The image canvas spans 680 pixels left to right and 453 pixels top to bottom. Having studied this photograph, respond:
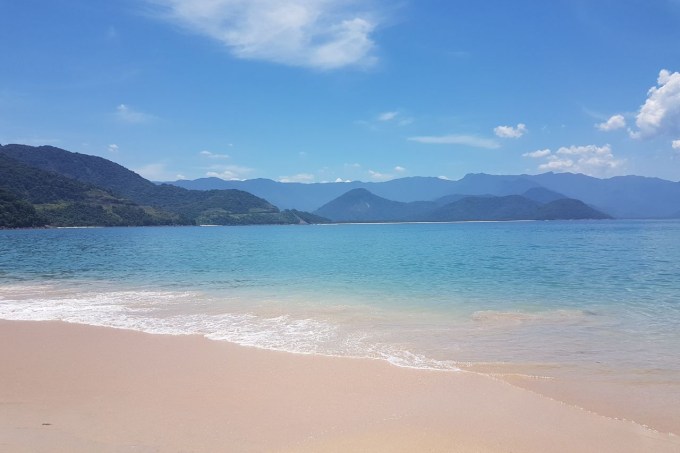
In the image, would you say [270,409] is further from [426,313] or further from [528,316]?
[528,316]

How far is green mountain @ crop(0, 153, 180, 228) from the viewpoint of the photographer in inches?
5940

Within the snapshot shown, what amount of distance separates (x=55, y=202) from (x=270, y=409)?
20030 centimetres

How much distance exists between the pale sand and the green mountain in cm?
16043

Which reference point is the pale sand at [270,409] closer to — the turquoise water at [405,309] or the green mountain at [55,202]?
the turquoise water at [405,309]

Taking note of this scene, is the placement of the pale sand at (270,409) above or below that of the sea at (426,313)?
above

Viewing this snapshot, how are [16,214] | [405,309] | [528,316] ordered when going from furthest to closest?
1. [16,214]
2. [405,309]
3. [528,316]

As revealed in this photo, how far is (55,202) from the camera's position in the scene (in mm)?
177250

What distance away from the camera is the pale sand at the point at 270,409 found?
21.0 feet

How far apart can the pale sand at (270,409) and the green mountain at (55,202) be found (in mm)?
160428

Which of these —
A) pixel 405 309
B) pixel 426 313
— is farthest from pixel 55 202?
pixel 426 313

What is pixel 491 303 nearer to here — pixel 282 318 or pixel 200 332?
pixel 282 318

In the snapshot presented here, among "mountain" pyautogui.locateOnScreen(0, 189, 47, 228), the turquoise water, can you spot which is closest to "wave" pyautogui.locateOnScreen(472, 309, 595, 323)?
the turquoise water

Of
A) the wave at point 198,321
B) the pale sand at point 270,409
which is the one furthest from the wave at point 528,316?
the pale sand at point 270,409

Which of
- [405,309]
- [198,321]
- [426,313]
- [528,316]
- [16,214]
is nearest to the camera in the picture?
[198,321]
